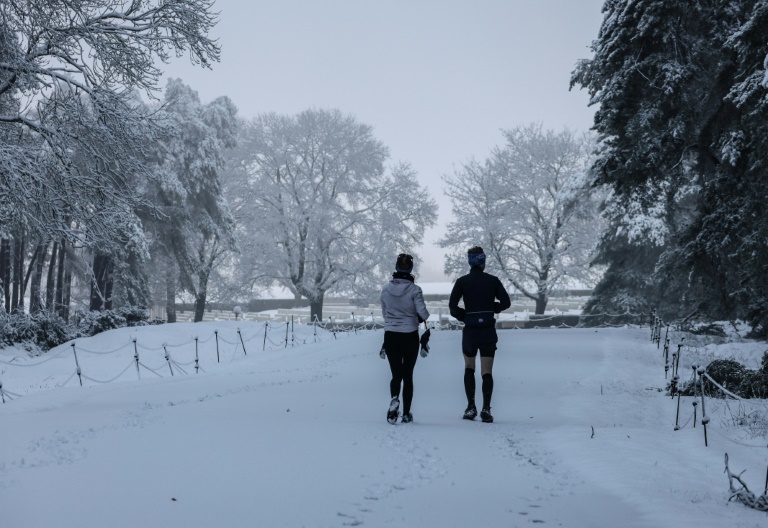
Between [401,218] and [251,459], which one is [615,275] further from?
[251,459]

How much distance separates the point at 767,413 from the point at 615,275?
22.5 metres

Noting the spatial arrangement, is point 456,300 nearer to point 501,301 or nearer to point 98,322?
point 501,301

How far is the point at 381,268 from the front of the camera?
3797 centimetres

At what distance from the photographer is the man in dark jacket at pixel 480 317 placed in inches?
316

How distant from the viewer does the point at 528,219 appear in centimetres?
3906

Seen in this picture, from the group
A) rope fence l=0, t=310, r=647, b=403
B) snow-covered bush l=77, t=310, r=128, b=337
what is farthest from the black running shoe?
snow-covered bush l=77, t=310, r=128, b=337

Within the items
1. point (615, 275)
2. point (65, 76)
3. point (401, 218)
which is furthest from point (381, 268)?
point (65, 76)

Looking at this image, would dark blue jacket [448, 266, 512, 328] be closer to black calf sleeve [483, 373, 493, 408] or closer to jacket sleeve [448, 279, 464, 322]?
jacket sleeve [448, 279, 464, 322]

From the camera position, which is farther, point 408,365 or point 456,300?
point 456,300

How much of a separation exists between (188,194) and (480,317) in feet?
89.8

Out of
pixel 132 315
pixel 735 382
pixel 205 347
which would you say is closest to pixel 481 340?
pixel 735 382

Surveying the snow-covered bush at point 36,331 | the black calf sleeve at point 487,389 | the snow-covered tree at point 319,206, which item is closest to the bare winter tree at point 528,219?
the snow-covered tree at point 319,206

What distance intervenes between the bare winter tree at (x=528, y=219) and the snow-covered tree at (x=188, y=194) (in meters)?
13.9

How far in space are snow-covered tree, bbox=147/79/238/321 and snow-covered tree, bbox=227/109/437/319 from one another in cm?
284
